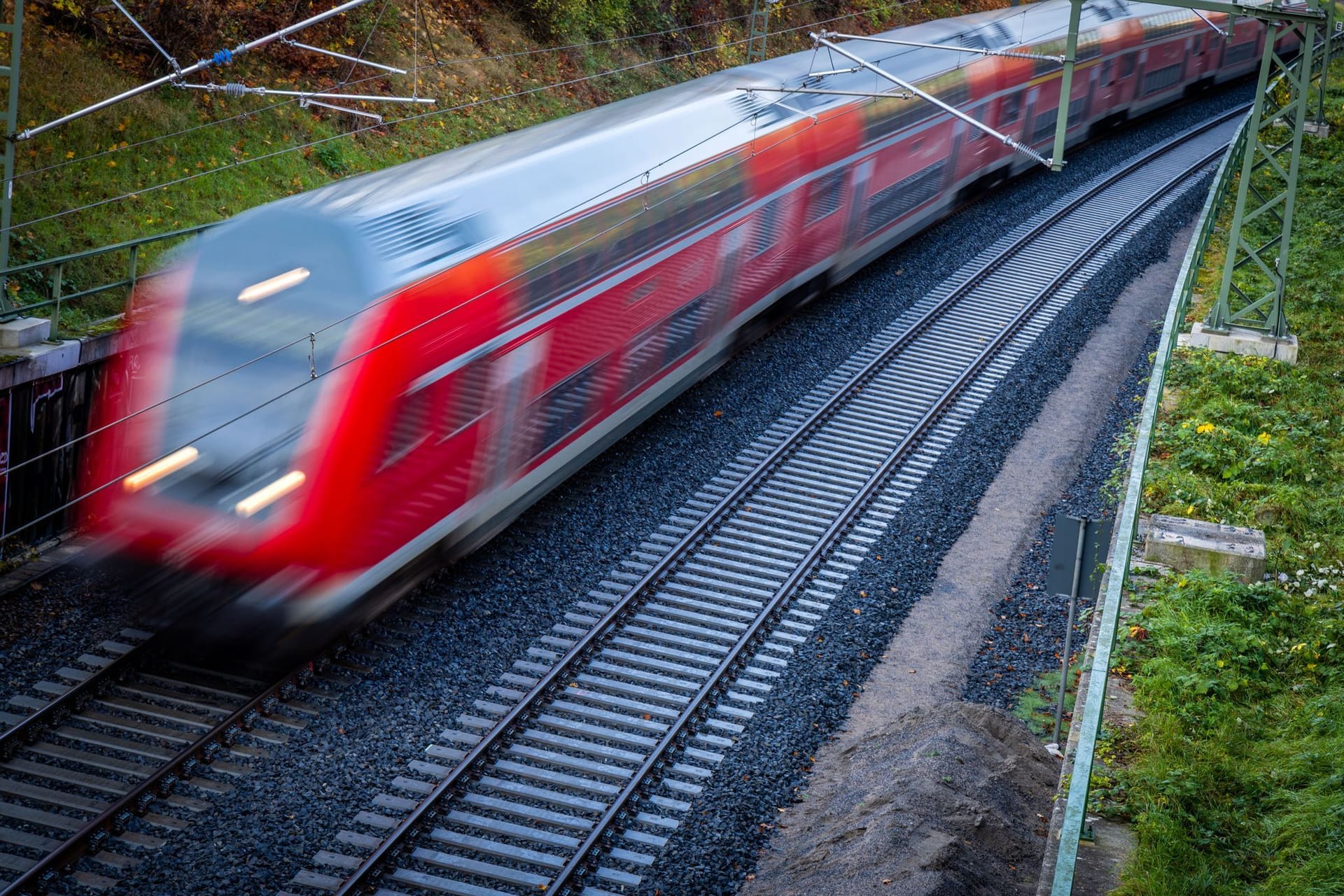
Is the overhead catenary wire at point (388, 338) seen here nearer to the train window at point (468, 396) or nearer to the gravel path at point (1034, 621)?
the train window at point (468, 396)

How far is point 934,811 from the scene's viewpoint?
8906mm

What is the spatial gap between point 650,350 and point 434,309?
419cm

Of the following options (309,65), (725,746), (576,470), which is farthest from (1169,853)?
(309,65)

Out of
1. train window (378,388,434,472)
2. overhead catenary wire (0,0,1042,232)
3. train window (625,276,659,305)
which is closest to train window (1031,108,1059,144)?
overhead catenary wire (0,0,1042,232)

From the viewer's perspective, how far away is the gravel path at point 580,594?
8602mm

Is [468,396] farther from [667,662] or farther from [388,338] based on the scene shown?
[667,662]

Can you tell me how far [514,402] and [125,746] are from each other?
170 inches

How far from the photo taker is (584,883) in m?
8.49

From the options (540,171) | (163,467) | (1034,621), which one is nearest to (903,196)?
(540,171)

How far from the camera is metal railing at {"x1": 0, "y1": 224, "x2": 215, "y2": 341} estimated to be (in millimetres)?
13062

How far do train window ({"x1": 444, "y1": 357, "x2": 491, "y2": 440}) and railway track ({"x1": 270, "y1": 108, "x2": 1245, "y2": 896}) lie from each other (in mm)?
2081

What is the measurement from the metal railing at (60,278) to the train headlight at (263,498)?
354cm

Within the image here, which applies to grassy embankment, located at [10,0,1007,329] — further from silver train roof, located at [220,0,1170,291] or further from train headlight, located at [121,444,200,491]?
train headlight, located at [121,444,200,491]

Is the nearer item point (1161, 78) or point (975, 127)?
point (975, 127)
